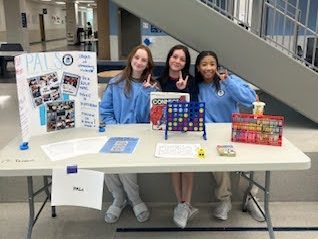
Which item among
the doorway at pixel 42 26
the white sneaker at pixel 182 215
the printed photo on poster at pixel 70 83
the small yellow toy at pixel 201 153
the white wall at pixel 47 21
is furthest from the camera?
the doorway at pixel 42 26

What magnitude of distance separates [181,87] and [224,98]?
0.33 m

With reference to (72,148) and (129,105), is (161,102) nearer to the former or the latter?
(129,105)

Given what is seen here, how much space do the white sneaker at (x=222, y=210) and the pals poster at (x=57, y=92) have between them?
3.60 ft

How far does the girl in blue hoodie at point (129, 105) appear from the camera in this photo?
227cm

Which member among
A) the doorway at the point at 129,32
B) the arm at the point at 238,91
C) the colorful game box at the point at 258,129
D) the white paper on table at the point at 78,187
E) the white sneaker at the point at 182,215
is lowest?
the white sneaker at the point at 182,215

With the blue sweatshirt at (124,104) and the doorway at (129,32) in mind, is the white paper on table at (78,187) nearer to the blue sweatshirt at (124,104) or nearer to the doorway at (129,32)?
the blue sweatshirt at (124,104)

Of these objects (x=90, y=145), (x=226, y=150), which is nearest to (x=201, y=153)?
(x=226, y=150)

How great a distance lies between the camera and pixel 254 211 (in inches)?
95.8

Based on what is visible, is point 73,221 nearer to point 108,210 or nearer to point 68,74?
point 108,210

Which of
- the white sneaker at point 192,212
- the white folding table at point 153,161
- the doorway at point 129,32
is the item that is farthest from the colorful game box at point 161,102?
the doorway at point 129,32

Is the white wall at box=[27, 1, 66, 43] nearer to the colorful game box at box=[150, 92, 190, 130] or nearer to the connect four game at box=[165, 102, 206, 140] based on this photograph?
the colorful game box at box=[150, 92, 190, 130]

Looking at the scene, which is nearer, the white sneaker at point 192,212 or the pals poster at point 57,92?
the pals poster at point 57,92

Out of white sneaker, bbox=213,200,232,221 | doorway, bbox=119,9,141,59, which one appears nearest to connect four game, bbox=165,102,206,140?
white sneaker, bbox=213,200,232,221

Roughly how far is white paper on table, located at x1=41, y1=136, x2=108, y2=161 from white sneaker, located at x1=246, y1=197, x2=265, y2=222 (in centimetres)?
126
